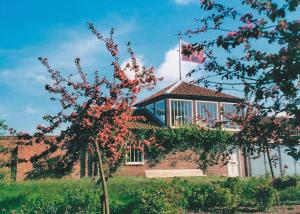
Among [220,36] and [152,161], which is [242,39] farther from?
[152,161]

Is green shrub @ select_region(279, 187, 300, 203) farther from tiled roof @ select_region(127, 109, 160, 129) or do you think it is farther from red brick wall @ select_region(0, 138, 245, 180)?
tiled roof @ select_region(127, 109, 160, 129)

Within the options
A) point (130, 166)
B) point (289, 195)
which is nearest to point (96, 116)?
point (289, 195)

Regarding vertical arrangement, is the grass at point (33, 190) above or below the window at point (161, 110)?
below

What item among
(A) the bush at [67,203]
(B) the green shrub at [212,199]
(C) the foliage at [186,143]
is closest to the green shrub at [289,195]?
(B) the green shrub at [212,199]

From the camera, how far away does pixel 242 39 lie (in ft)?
18.6

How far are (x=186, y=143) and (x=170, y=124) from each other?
1820 mm

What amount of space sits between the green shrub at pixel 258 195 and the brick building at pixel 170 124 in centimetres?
877

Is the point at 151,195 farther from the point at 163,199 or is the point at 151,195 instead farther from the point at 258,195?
the point at 258,195

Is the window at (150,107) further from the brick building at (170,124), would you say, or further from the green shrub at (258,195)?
the green shrub at (258,195)

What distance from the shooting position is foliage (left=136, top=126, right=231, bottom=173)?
26.6 meters

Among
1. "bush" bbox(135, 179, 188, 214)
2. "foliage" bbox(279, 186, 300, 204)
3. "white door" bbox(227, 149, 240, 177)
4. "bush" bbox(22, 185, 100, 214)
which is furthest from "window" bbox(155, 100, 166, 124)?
"bush" bbox(22, 185, 100, 214)

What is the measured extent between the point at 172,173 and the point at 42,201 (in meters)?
13.5

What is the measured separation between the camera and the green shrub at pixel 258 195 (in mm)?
15055

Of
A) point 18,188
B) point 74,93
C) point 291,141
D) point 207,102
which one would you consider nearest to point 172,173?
point 207,102
